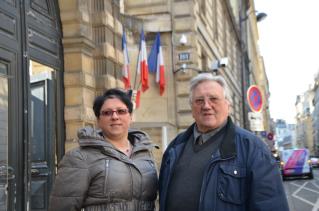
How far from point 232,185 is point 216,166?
0.15 meters

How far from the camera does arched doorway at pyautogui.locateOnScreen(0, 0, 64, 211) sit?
569cm

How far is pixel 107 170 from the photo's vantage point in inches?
130

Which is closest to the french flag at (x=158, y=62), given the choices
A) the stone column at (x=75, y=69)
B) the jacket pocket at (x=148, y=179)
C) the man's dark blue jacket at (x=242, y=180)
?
the stone column at (x=75, y=69)

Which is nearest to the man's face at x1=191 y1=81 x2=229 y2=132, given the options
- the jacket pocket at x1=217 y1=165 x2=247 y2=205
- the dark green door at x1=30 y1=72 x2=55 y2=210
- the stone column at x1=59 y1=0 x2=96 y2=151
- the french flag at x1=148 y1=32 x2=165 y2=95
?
the jacket pocket at x1=217 y1=165 x2=247 y2=205

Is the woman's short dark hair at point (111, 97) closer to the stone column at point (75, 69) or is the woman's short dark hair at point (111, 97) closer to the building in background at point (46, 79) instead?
the building in background at point (46, 79)

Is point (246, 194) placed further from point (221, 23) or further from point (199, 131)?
point (221, 23)

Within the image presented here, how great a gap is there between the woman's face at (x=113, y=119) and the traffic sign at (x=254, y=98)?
9.18 metres

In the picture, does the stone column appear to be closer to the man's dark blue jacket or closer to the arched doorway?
the arched doorway

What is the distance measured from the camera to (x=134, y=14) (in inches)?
698

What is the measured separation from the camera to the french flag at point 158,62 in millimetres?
16484

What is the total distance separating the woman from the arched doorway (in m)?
2.46

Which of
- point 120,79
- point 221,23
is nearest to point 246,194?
point 120,79

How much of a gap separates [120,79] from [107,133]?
5.55m

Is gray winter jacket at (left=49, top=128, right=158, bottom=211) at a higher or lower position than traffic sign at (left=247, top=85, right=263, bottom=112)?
lower
